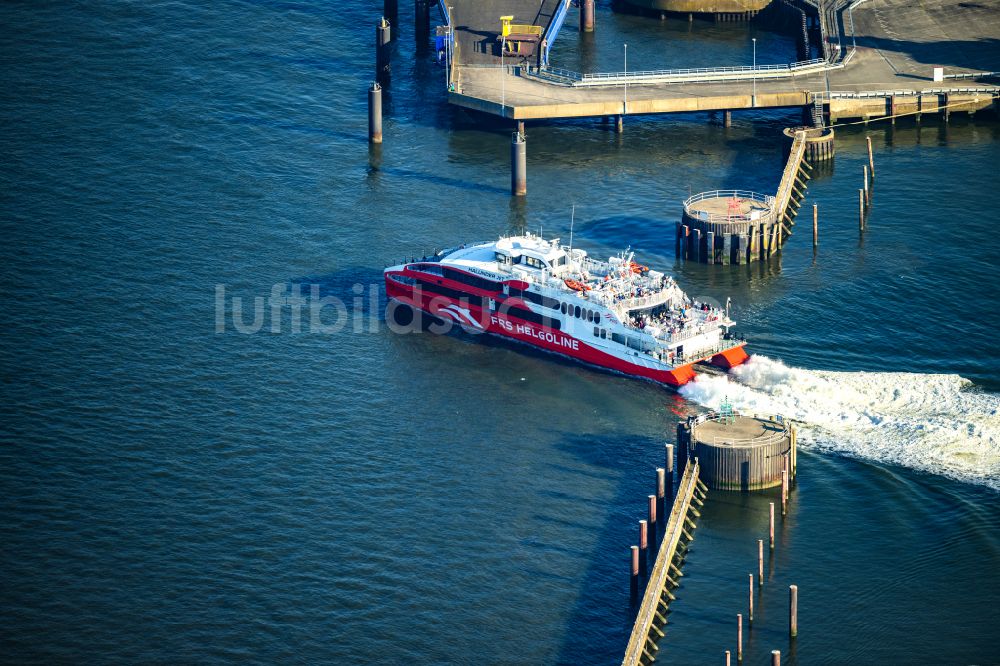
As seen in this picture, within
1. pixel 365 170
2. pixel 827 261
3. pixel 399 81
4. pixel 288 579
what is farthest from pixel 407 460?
pixel 399 81

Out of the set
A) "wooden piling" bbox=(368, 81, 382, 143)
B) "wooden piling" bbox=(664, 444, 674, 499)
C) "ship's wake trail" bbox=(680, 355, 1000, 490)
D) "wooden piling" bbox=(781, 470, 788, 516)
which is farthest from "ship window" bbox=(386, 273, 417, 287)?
"wooden piling" bbox=(781, 470, 788, 516)

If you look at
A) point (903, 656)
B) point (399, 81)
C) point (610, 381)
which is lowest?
point (903, 656)

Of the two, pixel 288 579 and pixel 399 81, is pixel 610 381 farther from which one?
pixel 399 81

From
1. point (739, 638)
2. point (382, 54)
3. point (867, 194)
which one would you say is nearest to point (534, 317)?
point (739, 638)

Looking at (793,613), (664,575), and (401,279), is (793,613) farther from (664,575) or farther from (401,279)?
(401,279)

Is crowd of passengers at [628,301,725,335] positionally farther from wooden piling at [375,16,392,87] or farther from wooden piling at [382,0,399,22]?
wooden piling at [382,0,399,22]
